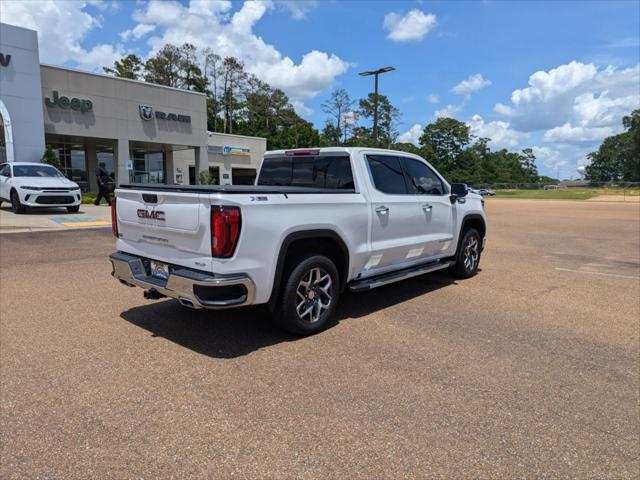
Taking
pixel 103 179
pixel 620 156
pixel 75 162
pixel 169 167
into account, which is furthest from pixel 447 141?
pixel 103 179

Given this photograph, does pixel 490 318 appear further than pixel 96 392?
Yes

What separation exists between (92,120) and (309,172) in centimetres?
2678

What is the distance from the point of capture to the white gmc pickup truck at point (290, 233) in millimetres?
3852

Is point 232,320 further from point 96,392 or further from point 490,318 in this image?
point 490,318

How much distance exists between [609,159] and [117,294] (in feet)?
490

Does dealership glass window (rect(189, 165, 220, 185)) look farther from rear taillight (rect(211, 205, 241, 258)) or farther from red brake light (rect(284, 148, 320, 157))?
rear taillight (rect(211, 205, 241, 258))

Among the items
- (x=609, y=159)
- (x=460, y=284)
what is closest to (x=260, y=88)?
(x=460, y=284)

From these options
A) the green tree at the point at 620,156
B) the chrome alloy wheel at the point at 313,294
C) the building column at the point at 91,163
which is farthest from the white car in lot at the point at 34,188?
the green tree at the point at 620,156

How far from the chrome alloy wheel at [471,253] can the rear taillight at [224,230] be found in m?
4.56

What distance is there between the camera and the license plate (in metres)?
4.29

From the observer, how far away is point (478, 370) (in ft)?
12.9

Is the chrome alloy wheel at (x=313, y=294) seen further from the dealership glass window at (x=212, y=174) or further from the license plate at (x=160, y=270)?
the dealership glass window at (x=212, y=174)

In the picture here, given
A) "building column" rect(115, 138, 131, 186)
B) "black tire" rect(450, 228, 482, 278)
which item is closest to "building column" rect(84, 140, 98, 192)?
"building column" rect(115, 138, 131, 186)

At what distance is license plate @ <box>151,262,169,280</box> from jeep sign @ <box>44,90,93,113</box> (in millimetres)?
26118
